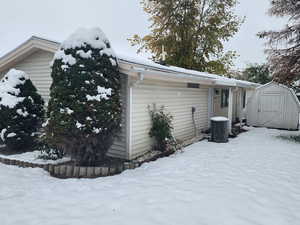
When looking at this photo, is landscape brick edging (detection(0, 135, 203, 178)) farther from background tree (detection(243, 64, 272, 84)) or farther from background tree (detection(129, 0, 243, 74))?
background tree (detection(243, 64, 272, 84))

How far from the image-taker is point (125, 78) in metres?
5.12

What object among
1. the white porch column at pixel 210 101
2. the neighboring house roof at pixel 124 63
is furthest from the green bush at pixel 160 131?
the white porch column at pixel 210 101

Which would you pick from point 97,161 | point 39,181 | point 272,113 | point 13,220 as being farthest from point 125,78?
point 272,113

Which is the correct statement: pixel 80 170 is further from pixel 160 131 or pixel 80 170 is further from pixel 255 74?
pixel 255 74

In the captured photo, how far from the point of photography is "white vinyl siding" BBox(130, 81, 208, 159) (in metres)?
5.35

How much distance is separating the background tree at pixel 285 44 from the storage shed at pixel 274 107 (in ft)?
7.21

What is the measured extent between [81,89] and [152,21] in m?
14.5

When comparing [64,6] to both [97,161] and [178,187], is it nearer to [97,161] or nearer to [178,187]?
[97,161]

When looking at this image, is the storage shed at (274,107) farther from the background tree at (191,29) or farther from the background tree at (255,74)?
the background tree at (255,74)

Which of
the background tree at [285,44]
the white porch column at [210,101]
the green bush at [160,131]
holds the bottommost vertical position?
the green bush at [160,131]

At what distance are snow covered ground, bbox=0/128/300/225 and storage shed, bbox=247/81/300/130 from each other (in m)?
6.11

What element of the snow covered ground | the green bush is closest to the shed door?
the snow covered ground

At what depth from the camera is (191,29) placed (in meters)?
16.4

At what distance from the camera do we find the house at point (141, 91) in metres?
5.10
